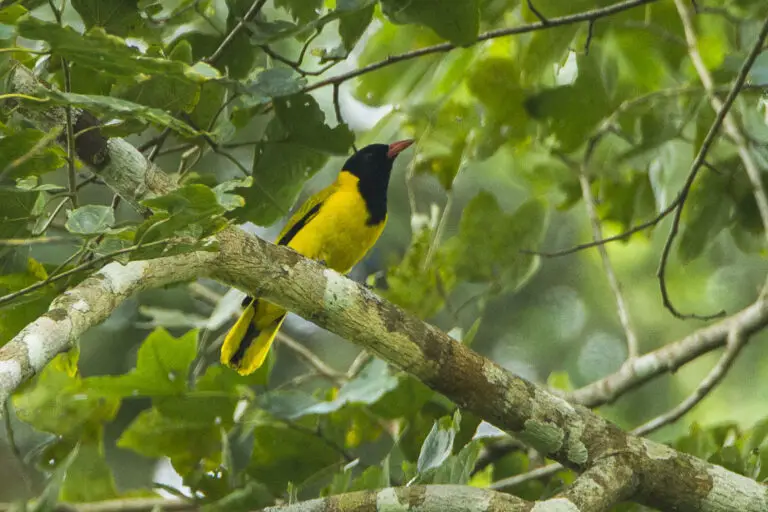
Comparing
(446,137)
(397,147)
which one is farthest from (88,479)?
(397,147)

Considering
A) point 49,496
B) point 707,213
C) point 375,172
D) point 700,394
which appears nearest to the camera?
point 49,496

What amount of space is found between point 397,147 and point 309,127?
186cm

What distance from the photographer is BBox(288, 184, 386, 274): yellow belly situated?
397 centimetres

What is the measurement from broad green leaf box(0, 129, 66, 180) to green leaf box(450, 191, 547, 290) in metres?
1.83

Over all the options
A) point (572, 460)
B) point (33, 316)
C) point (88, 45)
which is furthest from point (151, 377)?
point (88, 45)

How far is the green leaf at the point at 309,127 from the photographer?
2713 millimetres

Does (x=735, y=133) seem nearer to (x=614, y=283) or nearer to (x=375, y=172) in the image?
(x=614, y=283)

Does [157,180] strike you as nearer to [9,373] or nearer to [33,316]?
[33,316]

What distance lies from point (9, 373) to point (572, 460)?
147 centimetres

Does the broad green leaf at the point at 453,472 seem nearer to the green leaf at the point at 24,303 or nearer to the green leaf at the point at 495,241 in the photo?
the green leaf at the point at 24,303

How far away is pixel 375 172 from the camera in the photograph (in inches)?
180

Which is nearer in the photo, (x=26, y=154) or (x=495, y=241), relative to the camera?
(x=26, y=154)

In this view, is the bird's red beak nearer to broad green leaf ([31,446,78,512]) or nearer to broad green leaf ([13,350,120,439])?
broad green leaf ([13,350,120,439])

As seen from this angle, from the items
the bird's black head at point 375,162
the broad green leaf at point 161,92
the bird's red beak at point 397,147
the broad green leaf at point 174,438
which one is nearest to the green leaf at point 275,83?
the broad green leaf at point 161,92
